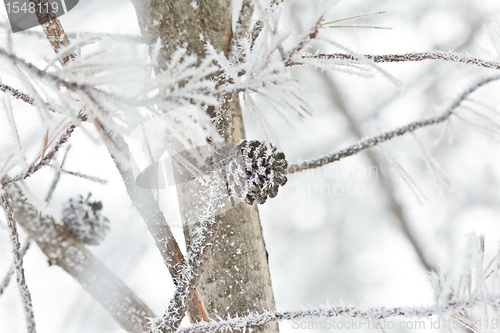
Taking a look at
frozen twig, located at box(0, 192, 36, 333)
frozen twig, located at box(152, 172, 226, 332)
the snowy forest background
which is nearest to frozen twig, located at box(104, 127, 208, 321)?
frozen twig, located at box(152, 172, 226, 332)

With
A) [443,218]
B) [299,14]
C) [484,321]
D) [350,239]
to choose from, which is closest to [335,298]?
[350,239]

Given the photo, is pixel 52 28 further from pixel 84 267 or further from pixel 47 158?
pixel 84 267

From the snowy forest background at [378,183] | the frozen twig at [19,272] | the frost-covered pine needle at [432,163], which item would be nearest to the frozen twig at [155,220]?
the frozen twig at [19,272]

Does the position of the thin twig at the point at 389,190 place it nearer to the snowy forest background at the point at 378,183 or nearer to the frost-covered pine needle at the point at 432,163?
the snowy forest background at the point at 378,183

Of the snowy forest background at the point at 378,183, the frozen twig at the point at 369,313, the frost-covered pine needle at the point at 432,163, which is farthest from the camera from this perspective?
the snowy forest background at the point at 378,183

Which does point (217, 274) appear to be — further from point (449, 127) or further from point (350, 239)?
point (350, 239)

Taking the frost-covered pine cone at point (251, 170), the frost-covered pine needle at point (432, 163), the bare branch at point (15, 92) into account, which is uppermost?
the frost-covered pine needle at point (432, 163)
